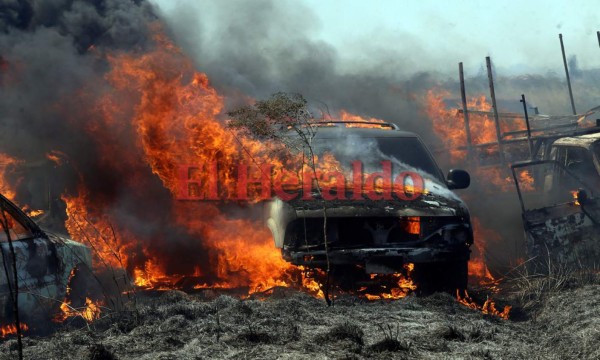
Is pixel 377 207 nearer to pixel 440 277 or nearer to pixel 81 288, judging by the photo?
pixel 440 277

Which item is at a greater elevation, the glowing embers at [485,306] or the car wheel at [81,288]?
the car wheel at [81,288]

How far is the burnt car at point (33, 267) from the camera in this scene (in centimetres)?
520

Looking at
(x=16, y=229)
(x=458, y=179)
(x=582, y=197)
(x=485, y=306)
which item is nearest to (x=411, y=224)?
(x=485, y=306)

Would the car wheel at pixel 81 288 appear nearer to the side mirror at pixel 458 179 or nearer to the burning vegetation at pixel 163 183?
the burning vegetation at pixel 163 183

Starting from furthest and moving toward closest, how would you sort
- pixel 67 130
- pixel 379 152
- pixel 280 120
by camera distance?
pixel 67 130, pixel 379 152, pixel 280 120

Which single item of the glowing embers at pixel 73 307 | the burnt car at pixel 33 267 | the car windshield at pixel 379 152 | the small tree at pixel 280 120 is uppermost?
the small tree at pixel 280 120

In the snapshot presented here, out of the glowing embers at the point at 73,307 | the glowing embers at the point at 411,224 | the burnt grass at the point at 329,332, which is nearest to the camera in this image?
the burnt grass at the point at 329,332

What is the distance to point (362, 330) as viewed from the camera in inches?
193

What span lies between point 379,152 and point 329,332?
367 centimetres

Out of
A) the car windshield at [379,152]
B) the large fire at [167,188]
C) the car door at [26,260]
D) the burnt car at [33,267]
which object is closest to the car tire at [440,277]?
the large fire at [167,188]

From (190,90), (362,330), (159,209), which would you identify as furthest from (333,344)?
(190,90)

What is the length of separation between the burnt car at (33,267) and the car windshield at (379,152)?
11.3 ft

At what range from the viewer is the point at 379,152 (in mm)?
7891

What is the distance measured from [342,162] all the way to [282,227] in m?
1.63
